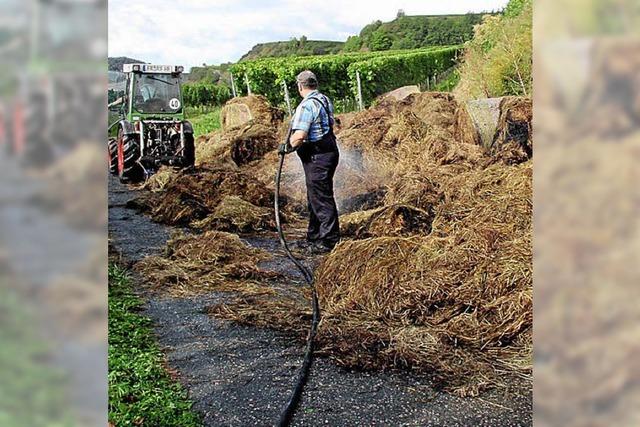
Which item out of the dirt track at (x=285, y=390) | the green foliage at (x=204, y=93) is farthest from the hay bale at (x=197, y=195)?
the green foliage at (x=204, y=93)

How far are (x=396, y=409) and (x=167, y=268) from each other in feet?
10.6

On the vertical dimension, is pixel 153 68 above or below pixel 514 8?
below

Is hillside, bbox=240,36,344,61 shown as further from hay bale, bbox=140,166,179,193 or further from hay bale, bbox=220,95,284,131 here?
hay bale, bbox=140,166,179,193

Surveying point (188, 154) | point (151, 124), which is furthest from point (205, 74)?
point (188, 154)

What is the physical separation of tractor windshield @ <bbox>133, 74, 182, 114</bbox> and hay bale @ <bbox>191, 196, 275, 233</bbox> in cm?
474

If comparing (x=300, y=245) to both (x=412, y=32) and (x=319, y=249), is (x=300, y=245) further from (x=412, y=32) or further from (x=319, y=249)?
(x=412, y=32)

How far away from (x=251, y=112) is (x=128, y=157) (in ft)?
9.01

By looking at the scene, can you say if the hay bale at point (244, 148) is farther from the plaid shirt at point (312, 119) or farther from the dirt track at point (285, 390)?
the dirt track at point (285, 390)

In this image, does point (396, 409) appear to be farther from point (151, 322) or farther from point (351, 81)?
point (351, 81)

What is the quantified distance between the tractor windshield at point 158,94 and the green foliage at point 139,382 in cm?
819

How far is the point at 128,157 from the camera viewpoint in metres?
12.4
